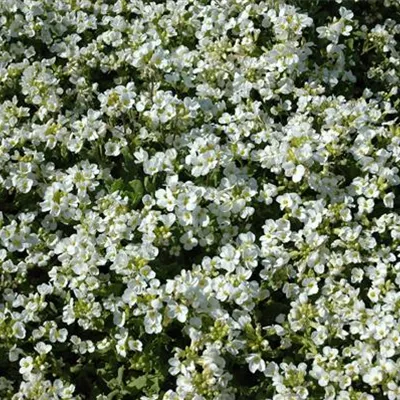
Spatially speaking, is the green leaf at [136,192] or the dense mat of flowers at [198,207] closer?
the dense mat of flowers at [198,207]

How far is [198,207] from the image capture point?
4754 mm

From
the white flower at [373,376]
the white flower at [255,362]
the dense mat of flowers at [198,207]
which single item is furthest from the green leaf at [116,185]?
the white flower at [373,376]

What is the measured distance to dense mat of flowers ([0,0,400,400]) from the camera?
438 cm

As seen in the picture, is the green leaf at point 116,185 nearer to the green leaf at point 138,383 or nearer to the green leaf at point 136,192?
the green leaf at point 136,192

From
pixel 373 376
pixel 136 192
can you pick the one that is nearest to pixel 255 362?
pixel 373 376

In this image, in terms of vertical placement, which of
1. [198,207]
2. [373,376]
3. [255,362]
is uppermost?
[198,207]

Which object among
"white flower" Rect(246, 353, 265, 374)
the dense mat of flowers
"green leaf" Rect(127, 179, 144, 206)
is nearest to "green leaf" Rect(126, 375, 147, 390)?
the dense mat of flowers

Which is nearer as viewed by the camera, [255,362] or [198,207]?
[255,362]

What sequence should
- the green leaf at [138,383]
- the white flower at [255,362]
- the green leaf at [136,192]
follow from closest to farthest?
the white flower at [255,362] → the green leaf at [138,383] → the green leaf at [136,192]

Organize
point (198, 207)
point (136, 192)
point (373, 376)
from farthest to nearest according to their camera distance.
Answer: point (136, 192) < point (198, 207) < point (373, 376)

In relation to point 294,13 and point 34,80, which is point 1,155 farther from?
point 294,13

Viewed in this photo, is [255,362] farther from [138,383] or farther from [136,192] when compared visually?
[136,192]

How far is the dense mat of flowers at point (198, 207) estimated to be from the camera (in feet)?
14.4

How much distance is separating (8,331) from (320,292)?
189 cm
